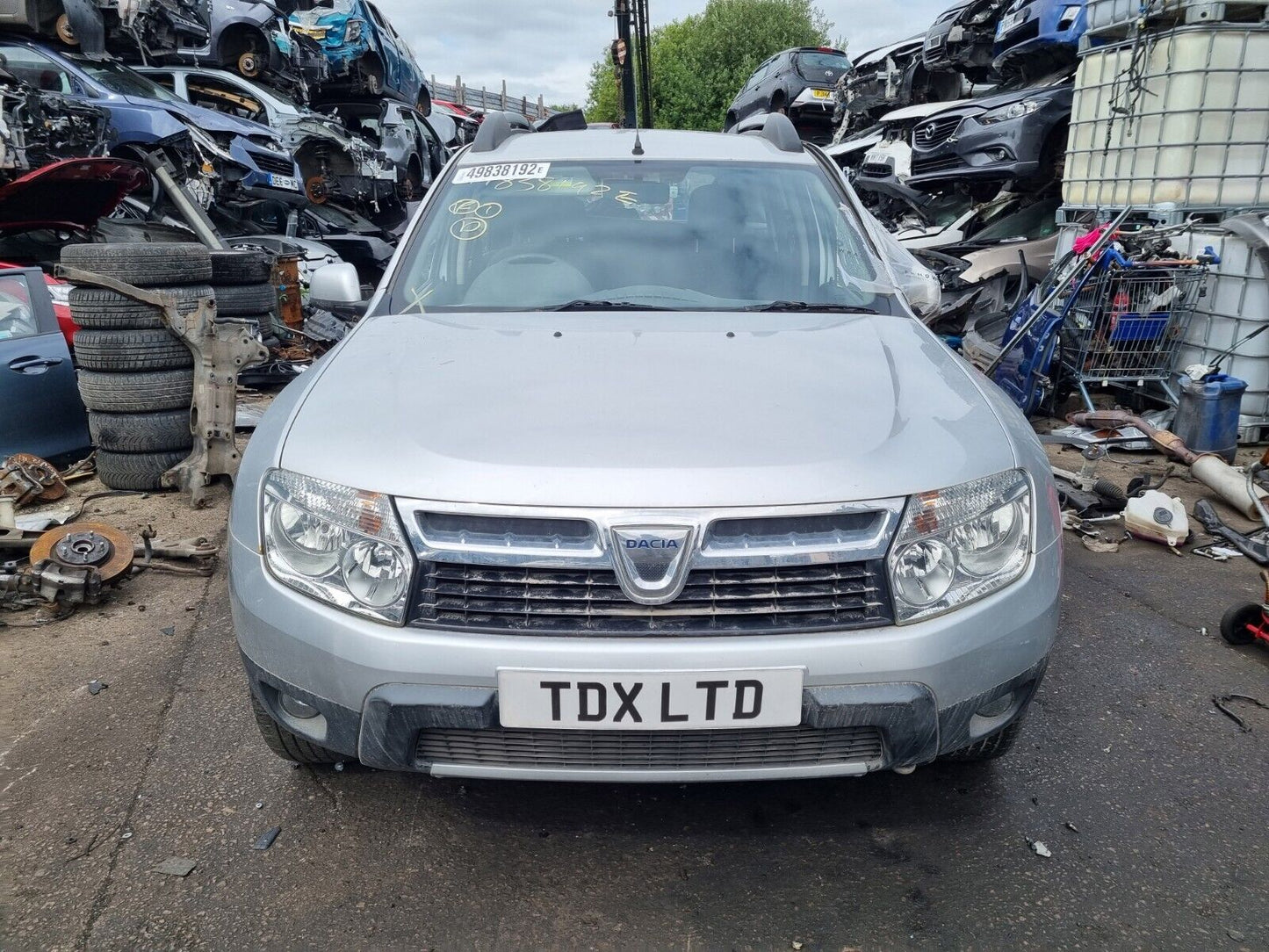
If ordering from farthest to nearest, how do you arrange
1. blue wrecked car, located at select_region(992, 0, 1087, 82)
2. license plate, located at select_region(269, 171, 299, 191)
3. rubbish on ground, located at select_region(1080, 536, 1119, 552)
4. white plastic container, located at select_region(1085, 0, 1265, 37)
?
1. license plate, located at select_region(269, 171, 299, 191)
2. blue wrecked car, located at select_region(992, 0, 1087, 82)
3. white plastic container, located at select_region(1085, 0, 1265, 37)
4. rubbish on ground, located at select_region(1080, 536, 1119, 552)

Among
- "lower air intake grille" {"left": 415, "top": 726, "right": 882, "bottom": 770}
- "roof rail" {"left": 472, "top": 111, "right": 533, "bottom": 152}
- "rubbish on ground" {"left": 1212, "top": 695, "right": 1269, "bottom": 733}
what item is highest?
"roof rail" {"left": 472, "top": 111, "right": 533, "bottom": 152}

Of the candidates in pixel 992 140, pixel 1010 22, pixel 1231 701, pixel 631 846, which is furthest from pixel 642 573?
pixel 1010 22

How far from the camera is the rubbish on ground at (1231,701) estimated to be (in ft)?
9.22

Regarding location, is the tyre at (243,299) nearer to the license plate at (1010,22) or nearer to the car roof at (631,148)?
the car roof at (631,148)

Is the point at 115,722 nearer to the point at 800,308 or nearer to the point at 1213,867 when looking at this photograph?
the point at 800,308

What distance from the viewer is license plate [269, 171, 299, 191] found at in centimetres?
972

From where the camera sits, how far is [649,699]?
178 centimetres

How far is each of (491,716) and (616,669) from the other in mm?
260

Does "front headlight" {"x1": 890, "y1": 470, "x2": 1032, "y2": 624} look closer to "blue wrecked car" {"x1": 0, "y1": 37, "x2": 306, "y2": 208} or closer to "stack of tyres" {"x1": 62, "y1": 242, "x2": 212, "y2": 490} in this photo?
"stack of tyres" {"x1": 62, "y1": 242, "x2": 212, "y2": 490}

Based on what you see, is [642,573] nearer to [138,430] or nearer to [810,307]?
[810,307]

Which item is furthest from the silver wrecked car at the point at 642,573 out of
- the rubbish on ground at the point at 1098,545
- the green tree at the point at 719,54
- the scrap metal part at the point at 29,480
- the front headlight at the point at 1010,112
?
the green tree at the point at 719,54

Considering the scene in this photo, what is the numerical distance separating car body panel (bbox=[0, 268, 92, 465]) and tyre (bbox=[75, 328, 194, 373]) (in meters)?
0.44

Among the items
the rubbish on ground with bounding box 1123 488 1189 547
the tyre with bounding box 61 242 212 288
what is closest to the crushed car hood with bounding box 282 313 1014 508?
the rubbish on ground with bounding box 1123 488 1189 547

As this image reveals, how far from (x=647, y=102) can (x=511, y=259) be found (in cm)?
1797
